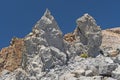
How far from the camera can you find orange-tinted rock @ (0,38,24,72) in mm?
75562

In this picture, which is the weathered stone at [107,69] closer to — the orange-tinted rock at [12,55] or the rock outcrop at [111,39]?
the orange-tinted rock at [12,55]

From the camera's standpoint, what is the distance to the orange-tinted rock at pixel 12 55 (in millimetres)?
75562

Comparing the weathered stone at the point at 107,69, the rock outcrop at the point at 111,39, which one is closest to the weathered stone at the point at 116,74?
the weathered stone at the point at 107,69

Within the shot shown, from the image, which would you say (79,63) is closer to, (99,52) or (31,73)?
(31,73)

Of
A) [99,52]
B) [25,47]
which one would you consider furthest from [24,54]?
[99,52]

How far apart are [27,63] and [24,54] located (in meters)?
2.35

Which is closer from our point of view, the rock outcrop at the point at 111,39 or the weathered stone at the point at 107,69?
the weathered stone at the point at 107,69

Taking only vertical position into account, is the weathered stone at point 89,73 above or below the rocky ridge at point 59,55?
below

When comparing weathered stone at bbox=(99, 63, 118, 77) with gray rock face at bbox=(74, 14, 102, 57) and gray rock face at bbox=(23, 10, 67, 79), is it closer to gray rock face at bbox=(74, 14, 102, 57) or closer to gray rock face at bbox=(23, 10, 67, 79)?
gray rock face at bbox=(23, 10, 67, 79)

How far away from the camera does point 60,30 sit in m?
66.8

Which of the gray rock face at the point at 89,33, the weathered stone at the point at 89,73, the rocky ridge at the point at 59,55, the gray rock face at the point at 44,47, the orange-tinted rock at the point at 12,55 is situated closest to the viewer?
the weathered stone at the point at 89,73

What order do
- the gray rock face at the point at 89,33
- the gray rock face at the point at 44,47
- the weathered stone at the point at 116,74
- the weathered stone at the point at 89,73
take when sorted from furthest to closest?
the gray rock face at the point at 89,33
the gray rock face at the point at 44,47
the weathered stone at the point at 89,73
the weathered stone at the point at 116,74

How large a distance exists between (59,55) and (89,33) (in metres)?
11.3

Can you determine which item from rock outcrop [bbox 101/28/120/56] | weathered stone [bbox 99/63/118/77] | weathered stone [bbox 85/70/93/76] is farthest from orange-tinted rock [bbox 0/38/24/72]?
weathered stone [bbox 85/70/93/76]
